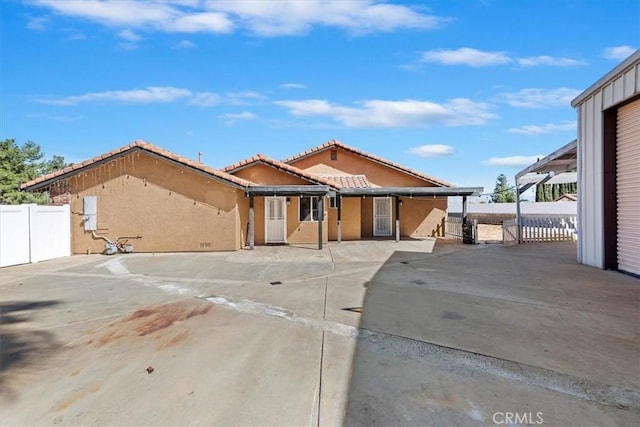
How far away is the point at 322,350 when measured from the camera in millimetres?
4285

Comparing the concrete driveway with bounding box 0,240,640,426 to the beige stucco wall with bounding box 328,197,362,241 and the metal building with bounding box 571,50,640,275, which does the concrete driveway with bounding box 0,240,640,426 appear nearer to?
the metal building with bounding box 571,50,640,275

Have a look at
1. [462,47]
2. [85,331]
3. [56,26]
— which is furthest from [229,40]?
[85,331]

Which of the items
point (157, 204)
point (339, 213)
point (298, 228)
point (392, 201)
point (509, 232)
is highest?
point (392, 201)

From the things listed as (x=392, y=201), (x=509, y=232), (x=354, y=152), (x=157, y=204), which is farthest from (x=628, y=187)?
(x=157, y=204)

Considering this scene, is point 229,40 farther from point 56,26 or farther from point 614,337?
point 614,337

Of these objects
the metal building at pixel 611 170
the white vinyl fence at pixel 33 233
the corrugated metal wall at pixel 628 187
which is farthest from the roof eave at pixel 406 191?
the white vinyl fence at pixel 33 233

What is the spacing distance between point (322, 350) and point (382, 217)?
53.2ft

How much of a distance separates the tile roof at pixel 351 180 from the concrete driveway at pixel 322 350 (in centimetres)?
991

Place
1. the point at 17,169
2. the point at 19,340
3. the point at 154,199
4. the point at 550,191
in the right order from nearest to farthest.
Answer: the point at 19,340
the point at 154,199
the point at 17,169
the point at 550,191

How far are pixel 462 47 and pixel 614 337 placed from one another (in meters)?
11.1

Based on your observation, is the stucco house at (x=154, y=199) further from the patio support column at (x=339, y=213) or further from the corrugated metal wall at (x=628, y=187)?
the corrugated metal wall at (x=628, y=187)

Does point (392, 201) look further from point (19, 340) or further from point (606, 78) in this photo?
point (19, 340)

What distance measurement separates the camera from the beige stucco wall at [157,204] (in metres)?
14.0

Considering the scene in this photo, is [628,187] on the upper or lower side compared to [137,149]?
lower
